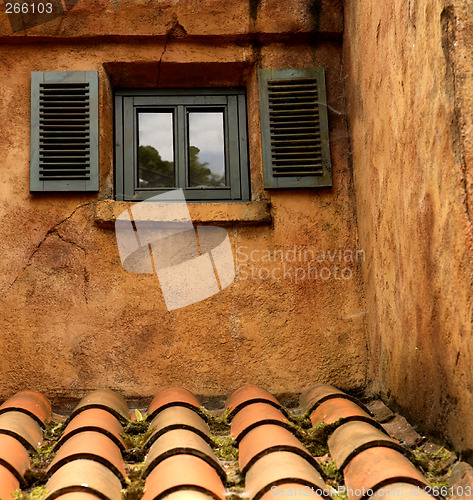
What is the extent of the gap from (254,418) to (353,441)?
0.51 meters

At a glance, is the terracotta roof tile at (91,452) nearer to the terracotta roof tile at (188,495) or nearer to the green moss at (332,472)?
the terracotta roof tile at (188,495)

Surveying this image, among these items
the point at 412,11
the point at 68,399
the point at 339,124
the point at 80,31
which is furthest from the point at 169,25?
the point at 68,399

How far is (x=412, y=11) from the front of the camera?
2.67 meters

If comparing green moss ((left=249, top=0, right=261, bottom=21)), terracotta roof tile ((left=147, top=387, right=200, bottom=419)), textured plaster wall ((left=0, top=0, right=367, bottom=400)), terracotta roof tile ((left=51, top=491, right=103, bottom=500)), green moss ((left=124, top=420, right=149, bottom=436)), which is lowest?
terracotta roof tile ((left=51, top=491, right=103, bottom=500))

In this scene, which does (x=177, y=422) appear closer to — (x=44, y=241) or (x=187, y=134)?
(x=44, y=241)

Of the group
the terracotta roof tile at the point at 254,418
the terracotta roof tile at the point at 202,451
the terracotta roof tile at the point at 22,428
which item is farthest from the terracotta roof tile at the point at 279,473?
the terracotta roof tile at the point at 22,428

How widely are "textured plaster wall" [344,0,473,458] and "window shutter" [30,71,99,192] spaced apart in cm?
151

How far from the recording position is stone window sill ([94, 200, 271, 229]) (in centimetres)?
364

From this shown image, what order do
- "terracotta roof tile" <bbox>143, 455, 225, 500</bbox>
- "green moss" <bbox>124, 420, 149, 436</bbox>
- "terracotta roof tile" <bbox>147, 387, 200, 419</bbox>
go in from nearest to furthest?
"terracotta roof tile" <bbox>143, 455, 225, 500</bbox>, "green moss" <bbox>124, 420, 149, 436</bbox>, "terracotta roof tile" <bbox>147, 387, 200, 419</bbox>

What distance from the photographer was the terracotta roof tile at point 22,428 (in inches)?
106

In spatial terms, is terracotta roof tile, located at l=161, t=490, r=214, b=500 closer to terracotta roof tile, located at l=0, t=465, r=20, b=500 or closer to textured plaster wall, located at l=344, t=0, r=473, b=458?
terracotta roof tile, located at l=0, t=465, r=20, b=500

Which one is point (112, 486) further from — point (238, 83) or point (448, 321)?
point (238, 83)

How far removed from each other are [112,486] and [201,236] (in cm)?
173

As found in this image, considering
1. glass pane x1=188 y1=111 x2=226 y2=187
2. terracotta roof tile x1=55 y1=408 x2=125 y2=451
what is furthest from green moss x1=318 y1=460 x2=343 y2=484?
glass pane x1=188 y1=111 x2=226 y2=187
